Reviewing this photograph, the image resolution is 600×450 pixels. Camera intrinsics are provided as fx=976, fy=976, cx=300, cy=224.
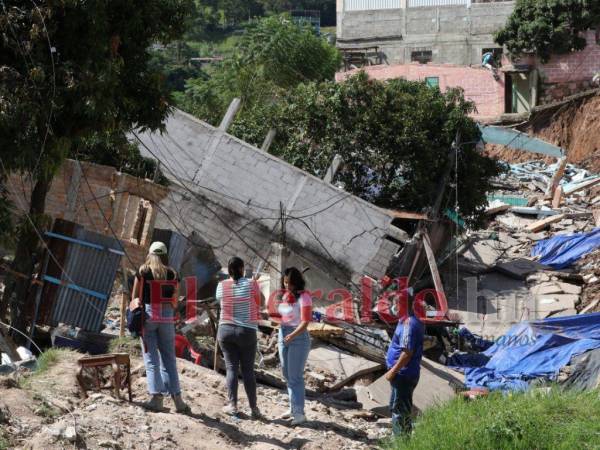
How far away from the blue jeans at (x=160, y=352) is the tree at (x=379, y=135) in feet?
40.7

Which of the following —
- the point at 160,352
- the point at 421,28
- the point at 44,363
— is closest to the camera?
the point at 160,352

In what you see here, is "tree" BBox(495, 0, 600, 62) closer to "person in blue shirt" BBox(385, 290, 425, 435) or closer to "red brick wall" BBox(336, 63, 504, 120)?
"red brick wall" BBox(336, 63, 504, 120)

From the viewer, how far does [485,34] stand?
38.3m

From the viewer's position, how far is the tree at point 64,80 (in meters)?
9.67

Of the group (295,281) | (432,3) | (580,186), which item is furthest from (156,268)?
(432,3)

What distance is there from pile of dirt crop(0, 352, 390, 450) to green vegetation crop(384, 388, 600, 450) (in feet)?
2.46

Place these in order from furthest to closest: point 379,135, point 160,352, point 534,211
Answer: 1. point 534,211
2. point 379,135
3. point 160,352

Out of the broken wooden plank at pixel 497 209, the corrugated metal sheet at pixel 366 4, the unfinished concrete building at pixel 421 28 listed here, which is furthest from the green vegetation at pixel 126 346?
the corrugated metal sheet at pixel 366 4

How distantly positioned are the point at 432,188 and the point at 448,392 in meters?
9.76

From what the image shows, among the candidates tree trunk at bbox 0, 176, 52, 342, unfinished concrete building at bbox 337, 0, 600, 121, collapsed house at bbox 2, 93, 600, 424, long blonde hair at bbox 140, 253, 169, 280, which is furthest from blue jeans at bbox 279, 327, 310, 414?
unfinished concrete building at bbox 337, 0, 600, 121

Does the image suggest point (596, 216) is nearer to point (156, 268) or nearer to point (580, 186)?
point (580, 186)

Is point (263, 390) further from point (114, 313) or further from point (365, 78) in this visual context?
point (365, 78)

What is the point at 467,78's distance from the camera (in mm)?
36531

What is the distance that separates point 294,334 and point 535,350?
25.5ft
